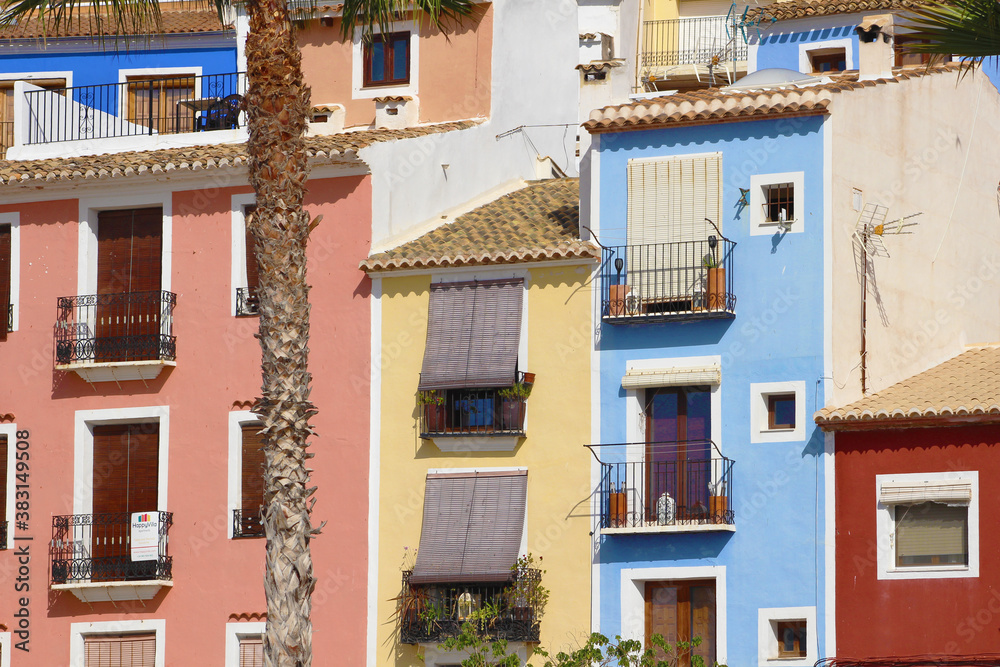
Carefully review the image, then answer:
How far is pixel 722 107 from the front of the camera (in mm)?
27344

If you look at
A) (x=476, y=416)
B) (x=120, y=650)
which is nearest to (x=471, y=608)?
(x=476, y=416)

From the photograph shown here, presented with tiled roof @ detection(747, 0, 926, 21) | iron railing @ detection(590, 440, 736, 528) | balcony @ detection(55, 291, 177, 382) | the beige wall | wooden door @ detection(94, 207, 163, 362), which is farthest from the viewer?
tiled roof @ detection(747, 0, 926, 21)

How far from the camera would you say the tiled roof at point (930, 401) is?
25.3 m

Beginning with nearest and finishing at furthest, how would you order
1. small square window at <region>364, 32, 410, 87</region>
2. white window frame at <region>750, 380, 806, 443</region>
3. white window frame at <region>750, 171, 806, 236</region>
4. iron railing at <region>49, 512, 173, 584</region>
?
white window frame at <region>750, 380, 806, 443</region> → white window frame at <region>750, 171, 806, 236</region> → iron railing at <region>49, 512, 173, 584</region> → small square window at <region>364, 32, 410, 87</region>

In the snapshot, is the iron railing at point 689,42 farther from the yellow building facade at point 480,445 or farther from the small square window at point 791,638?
the small square window at point 791,638

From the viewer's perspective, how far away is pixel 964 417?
2528 cm

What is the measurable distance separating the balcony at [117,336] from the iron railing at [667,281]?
6583 mm

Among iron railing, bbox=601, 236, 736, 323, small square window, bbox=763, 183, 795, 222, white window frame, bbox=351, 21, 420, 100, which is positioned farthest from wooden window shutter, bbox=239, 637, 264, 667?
white window frame, bbox=351, 21, 420, 100

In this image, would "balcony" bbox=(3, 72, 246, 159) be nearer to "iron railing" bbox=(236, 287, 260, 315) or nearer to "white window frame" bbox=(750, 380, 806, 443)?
"iron railing" bbox=(236, 287, 260, 315)

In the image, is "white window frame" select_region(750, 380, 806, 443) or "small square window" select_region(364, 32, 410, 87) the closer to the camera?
"white window frame" select_region(750, 380, 806, 443)

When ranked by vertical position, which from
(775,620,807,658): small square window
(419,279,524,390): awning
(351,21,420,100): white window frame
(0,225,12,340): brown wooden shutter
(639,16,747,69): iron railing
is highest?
(639,16,747,69): iron railing

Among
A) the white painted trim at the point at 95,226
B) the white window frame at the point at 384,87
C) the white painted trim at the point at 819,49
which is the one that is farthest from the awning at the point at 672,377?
the white painted trim at the point at 819,49

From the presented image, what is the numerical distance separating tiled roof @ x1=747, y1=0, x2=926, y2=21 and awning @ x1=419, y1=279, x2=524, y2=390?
→ 11.3m

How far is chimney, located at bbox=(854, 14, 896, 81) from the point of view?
2839 centimetres
